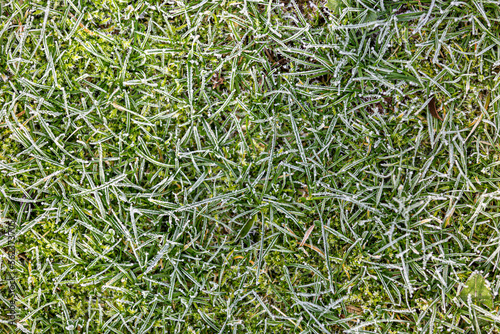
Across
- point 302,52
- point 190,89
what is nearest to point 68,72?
point 190,89

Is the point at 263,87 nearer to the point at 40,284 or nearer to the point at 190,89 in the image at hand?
the point at 190,89

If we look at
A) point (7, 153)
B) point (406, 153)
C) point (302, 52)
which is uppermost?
point (302, 52)

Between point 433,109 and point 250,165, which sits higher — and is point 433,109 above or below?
above

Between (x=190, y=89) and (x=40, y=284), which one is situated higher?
(x=190, y=89)

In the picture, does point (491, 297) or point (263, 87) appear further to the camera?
point (263, 87)

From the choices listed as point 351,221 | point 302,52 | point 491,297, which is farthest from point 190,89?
point 491,297

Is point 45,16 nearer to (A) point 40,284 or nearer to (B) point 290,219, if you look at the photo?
(A) point 40,284
